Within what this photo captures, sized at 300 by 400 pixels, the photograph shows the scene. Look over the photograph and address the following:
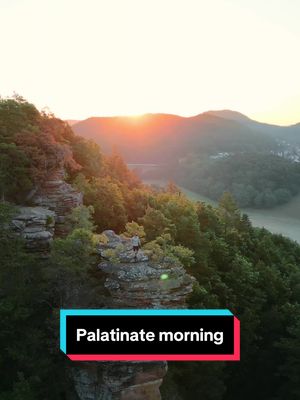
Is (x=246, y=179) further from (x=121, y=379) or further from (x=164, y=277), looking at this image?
(x=121, y=379)

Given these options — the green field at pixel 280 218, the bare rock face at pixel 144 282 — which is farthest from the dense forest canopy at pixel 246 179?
the bare rock face at pixel 144 282

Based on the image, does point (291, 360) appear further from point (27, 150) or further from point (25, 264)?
point (27, 150)

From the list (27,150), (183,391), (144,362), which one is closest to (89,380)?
(144,362)

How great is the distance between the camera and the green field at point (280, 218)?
299ft

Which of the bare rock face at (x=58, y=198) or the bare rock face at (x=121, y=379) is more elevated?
the bare rock face at (x=58, y=198)

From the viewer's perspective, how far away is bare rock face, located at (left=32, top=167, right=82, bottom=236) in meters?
23.2

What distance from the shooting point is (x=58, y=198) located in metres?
23.8

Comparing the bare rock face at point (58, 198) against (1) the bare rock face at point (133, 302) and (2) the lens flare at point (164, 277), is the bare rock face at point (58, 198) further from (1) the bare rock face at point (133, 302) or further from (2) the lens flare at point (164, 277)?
(2) the lens flare at point (164, 277)

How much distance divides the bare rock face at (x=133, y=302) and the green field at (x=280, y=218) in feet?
235

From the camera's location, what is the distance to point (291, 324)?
30312 millimetres

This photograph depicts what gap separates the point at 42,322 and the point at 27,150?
9.23 meters

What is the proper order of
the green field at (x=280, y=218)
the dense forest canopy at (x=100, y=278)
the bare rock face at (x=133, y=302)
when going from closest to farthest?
the bare rock face at (x=133, y=302) → the dense forest canopy at (x=100, y=278) → the green field at (x=280, y=218)

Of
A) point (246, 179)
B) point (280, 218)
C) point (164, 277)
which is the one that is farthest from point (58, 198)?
point (246, 179)

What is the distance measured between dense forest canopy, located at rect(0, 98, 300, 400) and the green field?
163 feet
